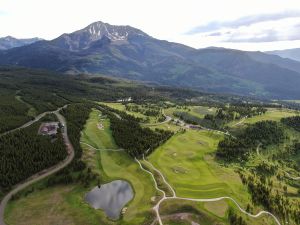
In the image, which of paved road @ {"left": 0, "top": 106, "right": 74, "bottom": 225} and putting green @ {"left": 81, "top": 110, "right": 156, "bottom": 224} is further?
paved road @ {"left": 0, "top": 106, "right": 74, "bottom": 225}

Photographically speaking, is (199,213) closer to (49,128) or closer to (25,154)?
(25,154)

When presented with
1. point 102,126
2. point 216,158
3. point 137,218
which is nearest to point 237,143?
point 216,158

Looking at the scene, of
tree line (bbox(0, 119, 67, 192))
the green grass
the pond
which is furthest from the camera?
tree line (bbox(0, 119, 67, 192))

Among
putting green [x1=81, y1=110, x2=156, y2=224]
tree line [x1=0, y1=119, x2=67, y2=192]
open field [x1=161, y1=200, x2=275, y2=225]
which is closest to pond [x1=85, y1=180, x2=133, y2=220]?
putting green [x1=81, y1=110, x2=156, y2=224]

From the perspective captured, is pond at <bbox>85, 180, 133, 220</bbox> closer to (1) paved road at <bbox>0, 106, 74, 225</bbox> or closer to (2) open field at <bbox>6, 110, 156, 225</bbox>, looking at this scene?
(2) open field at <bbox>6, 110, 156, 225</bbox>

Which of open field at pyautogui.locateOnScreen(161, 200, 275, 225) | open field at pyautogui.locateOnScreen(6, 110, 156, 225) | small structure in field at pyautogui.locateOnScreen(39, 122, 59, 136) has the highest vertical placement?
small structure in field at pyautogui.locateOnScreen(39, 122, 59, 136)

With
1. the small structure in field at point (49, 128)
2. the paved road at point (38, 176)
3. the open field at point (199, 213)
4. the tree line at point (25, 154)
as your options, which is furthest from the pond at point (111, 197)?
the small structure in field at point (49, 128)
